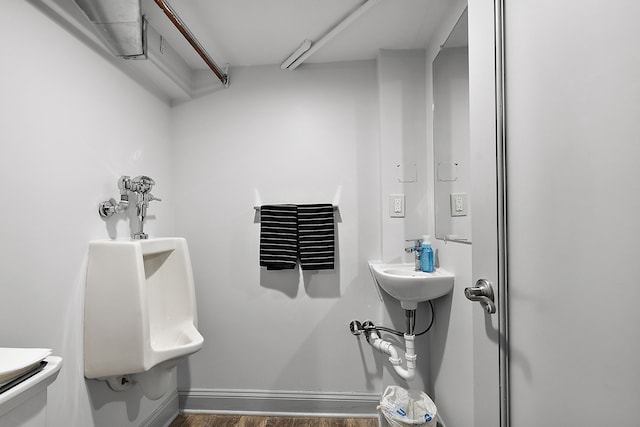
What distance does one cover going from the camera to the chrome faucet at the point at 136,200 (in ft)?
4.74

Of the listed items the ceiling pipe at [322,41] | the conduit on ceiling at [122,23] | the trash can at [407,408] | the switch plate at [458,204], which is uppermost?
the ceiling pipe at [322,41]

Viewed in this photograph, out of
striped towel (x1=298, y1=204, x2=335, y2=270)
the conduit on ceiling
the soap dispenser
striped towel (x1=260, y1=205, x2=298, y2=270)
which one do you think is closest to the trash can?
the soap dispenser

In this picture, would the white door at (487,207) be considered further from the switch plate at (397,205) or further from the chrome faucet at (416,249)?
the switch plate at (397,205)

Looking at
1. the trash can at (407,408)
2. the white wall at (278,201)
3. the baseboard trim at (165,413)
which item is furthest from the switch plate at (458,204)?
the baseboard trim at (165,413)

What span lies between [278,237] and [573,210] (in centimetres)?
163

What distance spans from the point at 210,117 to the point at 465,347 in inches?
78.2

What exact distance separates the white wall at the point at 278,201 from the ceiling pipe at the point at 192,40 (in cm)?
9

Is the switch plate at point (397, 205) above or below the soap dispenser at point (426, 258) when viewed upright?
above

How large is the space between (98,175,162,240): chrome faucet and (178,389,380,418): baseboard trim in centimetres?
116

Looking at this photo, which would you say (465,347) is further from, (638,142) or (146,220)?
(146,220)

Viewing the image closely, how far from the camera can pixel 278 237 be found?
198 centimetres

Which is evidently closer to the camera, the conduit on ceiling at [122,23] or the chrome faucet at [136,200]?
the conduit on ceiling at [122,23]

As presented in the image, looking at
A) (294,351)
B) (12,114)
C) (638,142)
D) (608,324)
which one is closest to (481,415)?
(608,324)

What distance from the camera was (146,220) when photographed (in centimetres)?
178
